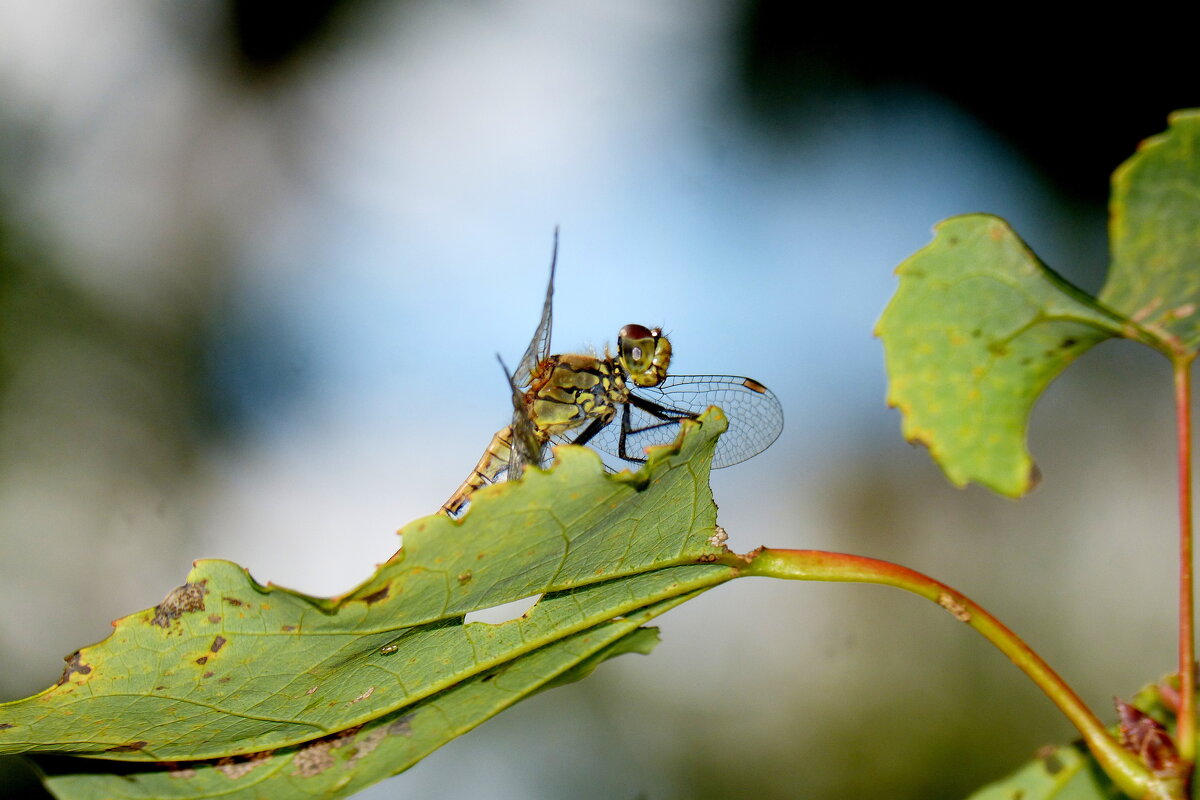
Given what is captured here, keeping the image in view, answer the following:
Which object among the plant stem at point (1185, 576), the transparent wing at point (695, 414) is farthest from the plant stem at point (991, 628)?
the transparent wing at point (695, 414)

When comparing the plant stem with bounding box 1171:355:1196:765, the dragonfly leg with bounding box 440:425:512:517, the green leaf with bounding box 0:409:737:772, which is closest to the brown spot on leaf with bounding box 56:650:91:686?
the green leaf with bounding box 0:409:737:772

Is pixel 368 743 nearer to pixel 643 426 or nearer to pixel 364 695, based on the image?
pixel 364 695

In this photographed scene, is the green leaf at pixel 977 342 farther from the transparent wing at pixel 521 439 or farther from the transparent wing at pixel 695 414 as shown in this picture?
the transparent wing at pixel 695 414

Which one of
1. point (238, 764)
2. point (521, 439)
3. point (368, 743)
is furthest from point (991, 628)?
point (521, 439)

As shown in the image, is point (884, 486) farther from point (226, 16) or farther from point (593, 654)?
point (226, 16)

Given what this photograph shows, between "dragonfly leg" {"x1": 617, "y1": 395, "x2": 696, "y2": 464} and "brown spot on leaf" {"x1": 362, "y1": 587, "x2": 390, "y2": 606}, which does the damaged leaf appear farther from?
"dragonfly leg" {"x1": 617, "y1": 395, "x2": 696, "y2": 464}
